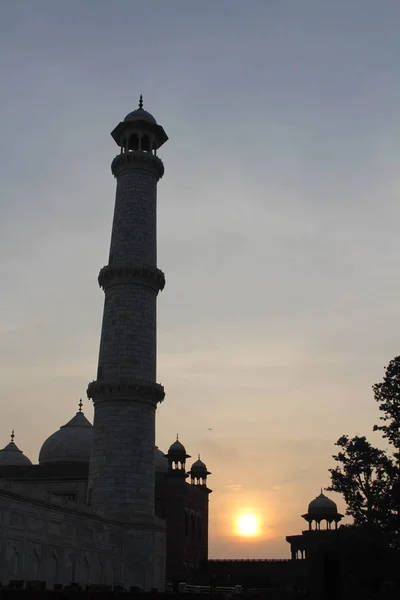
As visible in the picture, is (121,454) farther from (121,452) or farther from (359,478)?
(359,478)

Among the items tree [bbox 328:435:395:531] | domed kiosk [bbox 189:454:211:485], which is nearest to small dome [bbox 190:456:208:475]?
domed kiosk [bbox 189:454:211:485]

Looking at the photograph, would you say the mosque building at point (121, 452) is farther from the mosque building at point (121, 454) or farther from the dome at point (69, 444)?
the dome at point (69, 444)

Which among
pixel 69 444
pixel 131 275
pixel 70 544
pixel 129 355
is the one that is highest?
pixel 131 275

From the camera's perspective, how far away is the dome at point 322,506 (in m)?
61.0

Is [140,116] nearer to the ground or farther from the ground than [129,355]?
farther from the ground

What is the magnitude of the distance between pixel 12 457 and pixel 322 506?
2648 centimetres

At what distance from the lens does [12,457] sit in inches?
2319

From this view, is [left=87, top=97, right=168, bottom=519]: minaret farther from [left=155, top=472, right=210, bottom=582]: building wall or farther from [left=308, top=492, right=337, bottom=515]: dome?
[left=308, top=492, right=337, bottom=515]: dome

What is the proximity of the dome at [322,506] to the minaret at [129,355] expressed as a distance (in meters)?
29.4

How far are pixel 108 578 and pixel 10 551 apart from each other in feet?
27.8

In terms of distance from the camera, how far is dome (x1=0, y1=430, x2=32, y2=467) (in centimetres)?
5806

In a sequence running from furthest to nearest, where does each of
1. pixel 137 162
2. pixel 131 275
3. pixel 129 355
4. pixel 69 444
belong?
pixel 69 444, pixel 137 162, pixel 131 275, pixel 129 355

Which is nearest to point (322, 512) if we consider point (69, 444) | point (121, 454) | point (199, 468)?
point (199, 468)

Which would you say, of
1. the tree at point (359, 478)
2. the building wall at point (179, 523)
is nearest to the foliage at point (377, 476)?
the tree at point (359, 478)
